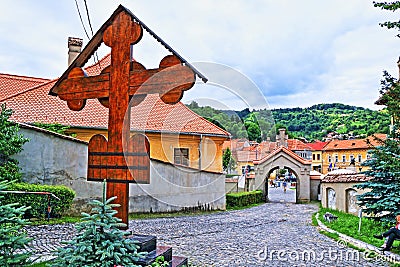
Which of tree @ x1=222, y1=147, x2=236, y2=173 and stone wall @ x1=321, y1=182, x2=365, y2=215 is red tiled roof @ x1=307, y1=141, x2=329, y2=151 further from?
tree @ x1=222, y1=147, x2=236, y2=173

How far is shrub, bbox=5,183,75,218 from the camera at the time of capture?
8.62 m

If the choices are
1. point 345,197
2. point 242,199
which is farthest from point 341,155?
point 345,197

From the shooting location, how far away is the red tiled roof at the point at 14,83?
17.1 m

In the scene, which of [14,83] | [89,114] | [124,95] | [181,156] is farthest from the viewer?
[14,83]

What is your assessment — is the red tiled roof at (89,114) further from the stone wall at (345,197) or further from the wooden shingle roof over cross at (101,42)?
the wooden shingle roof over cross at (101,42)

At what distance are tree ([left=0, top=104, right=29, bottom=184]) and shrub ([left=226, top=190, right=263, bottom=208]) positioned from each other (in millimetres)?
11691

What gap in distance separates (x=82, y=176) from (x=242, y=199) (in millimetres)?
10886

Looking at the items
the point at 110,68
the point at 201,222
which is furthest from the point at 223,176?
the point at 110,68

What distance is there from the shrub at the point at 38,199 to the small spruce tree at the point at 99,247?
559cm

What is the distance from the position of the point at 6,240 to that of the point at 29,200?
5.92m

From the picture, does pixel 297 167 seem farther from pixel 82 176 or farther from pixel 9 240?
pixel 9 240

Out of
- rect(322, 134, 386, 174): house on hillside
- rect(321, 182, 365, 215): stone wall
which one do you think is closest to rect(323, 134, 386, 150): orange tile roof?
rect(322, 134, 386, 174): house on hillside

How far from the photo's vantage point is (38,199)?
9.01m

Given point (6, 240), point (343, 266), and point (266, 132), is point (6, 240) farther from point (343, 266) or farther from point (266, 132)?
point (343, 266)
